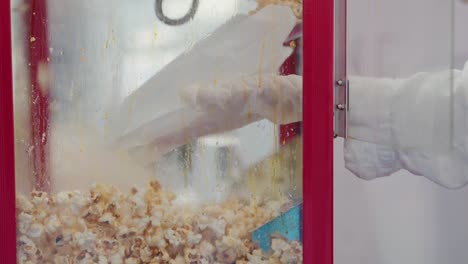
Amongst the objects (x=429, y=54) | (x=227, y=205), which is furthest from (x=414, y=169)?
(x=227, y=205)

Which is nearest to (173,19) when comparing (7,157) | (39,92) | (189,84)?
(189,84)

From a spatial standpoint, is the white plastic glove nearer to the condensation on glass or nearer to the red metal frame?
the condensation on glass

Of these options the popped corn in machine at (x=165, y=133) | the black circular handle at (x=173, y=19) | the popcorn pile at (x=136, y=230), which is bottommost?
the popcorn pile at (x=136, y=230)

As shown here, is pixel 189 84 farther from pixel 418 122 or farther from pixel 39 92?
pixel 418 122

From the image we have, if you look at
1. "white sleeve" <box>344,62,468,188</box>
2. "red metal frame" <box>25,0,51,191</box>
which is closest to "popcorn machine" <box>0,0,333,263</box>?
"red metal frame" <box>25,0,51,191</box>

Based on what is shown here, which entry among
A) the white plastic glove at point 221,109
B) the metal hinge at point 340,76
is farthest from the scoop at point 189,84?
the metal hinge at point 340,76

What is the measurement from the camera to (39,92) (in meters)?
0.92

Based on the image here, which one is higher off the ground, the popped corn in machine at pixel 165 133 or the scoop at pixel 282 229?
the popped corn in machine at pixel 165 133

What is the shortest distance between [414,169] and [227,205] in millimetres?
372

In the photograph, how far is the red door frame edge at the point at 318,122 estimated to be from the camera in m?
→ 0.88

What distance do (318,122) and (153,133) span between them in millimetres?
298

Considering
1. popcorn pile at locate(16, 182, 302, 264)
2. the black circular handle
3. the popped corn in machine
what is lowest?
popcorn pile at locate(16, 182, 302, 264)

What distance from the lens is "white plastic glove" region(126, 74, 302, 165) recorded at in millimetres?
924

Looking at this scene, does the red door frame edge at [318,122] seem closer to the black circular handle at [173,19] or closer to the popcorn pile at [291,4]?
the popcorn pile at [291,4]
